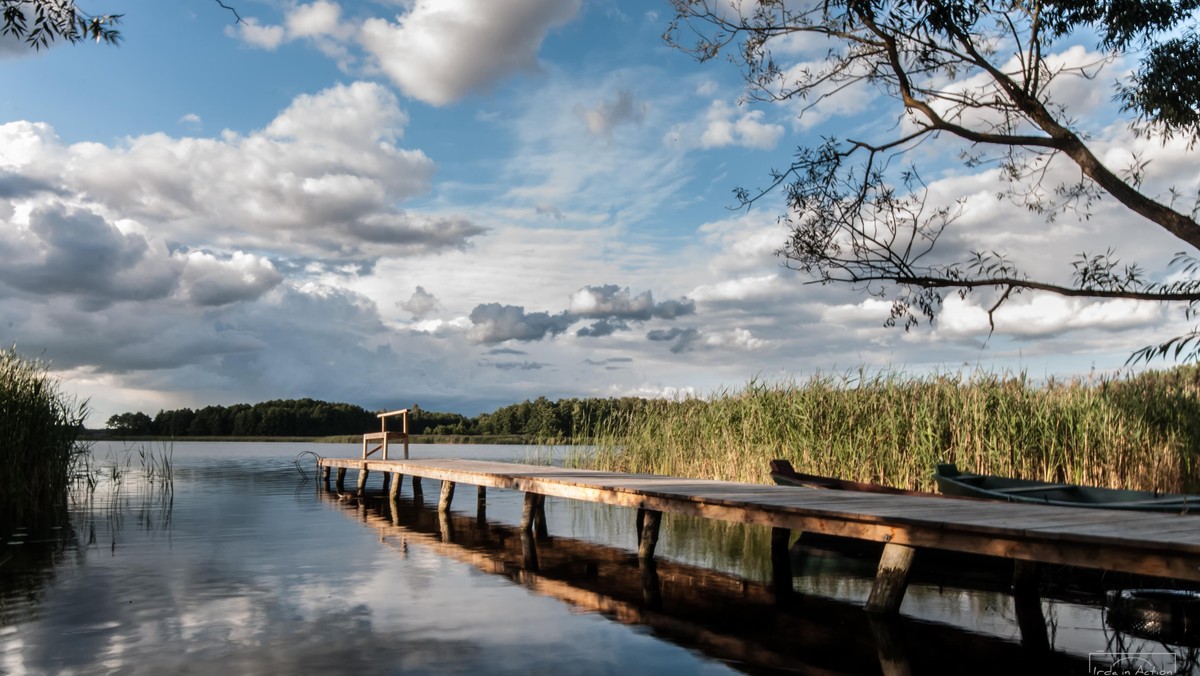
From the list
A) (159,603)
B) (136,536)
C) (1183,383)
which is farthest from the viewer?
(1183,383)

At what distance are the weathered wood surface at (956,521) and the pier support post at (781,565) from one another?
0.46 meters

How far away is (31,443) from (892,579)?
11.9 meters

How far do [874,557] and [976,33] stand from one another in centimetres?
638

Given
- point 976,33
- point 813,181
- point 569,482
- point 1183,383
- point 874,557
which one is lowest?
point 874,557

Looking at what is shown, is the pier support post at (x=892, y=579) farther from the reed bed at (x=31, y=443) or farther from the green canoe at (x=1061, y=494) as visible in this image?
the reed bed at (x=31, y=443)

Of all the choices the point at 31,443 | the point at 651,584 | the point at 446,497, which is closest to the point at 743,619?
the point at 651,584

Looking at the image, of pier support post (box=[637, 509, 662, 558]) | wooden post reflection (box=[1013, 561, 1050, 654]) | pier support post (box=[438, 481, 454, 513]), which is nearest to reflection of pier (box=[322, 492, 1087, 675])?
pier support post (box=[637, 509, 662, 558])

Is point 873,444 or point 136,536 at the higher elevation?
point 873,444

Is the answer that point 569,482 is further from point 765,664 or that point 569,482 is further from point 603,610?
point 765,664

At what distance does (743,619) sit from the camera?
6.38 metres

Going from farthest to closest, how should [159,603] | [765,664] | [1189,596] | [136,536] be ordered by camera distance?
[136,536]
[159,603]
[1189,596]
[765,664]

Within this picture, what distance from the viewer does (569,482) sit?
9.53 meters

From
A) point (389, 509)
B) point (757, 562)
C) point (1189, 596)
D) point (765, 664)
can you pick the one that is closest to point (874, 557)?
point (757, 562)

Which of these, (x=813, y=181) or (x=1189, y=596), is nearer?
(x=1189, y=596)
